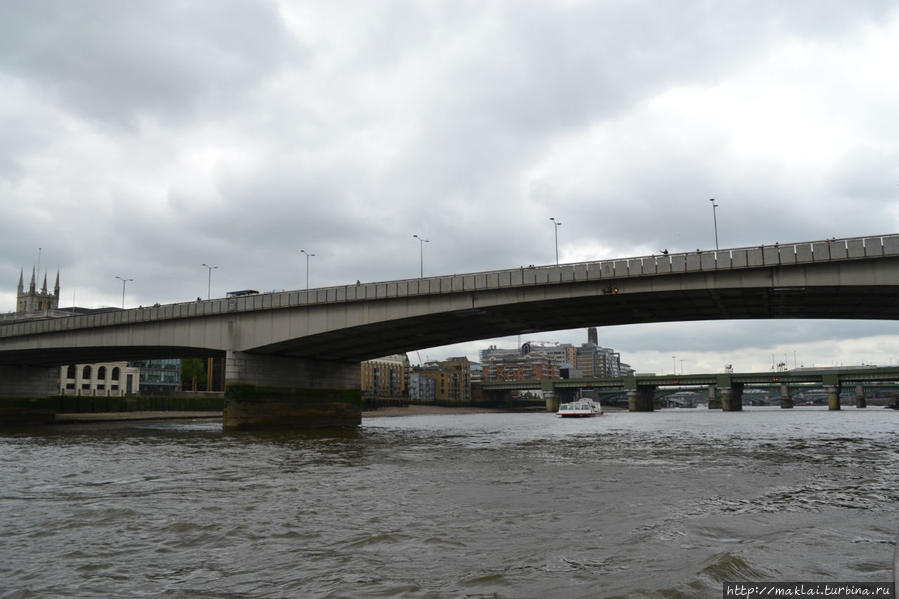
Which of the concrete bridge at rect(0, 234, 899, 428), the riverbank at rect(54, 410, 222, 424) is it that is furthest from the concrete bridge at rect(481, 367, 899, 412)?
the concrete bridge at rect(0, 234, 899, 428)

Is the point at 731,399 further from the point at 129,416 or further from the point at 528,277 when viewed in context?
the point at 528,277

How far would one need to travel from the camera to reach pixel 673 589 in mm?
8680

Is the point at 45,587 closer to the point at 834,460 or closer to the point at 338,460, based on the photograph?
Answer: the point at 338,460

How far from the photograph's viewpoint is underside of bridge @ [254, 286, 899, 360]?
1784 inches

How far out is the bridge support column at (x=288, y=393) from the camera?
180ft

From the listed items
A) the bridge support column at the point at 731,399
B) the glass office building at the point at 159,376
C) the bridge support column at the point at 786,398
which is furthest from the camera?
the bridge support column at the point at 786,398

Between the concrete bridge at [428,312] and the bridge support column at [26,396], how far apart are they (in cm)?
413

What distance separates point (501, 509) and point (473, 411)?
168991 millimetres

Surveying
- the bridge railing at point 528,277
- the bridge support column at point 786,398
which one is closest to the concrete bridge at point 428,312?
the bridge railing at point 528,277

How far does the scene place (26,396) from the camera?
77.2 m

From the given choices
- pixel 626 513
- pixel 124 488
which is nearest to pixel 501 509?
pixel 626 513

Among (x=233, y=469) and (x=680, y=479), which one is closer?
(x=680, y=479)

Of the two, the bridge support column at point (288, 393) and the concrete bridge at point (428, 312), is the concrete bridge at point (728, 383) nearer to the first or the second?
the concrete bridge at point (428, 312)

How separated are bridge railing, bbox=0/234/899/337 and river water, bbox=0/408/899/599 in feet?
53.2
